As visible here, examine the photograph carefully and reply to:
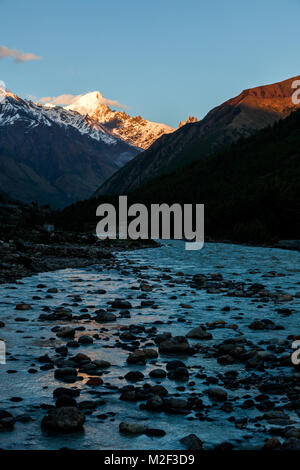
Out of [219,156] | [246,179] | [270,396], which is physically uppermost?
[219,156]

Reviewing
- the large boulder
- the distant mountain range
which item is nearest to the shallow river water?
the large boulder

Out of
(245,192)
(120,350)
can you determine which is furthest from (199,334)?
(245,192)

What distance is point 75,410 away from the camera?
27.0 ft

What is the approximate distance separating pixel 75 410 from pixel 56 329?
687 centimetres

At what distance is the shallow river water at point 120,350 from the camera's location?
782cm

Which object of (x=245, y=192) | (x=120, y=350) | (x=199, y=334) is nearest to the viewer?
(x=120, y=350)

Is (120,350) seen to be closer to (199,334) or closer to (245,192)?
(199,334)

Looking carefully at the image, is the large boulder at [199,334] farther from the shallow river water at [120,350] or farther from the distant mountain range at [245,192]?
the distant mountain range at [245,192]

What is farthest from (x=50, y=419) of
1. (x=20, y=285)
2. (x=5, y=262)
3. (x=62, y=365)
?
(x=5, y=262)

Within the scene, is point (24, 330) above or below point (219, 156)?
below

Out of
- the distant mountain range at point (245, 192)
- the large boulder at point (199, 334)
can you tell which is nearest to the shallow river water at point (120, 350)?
the large boulder at point (199, 334)

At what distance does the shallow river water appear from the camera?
7816mm

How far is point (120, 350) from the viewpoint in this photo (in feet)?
42.7

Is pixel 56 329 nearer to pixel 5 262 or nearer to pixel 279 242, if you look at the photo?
pixel 5 262
